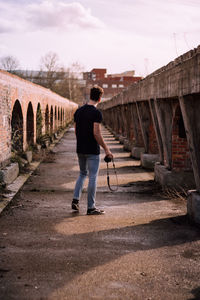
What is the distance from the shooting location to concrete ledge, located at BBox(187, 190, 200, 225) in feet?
20.2

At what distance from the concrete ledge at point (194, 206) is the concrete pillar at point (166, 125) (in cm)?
265

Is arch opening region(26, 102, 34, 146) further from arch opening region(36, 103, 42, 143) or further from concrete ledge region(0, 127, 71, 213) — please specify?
concrete ledge region(0, 127, 71, 213)

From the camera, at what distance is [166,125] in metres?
9.27

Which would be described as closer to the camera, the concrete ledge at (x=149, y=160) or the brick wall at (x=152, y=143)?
the concrete ledge at (x=149, y=160)

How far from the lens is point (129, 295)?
3.74 metres

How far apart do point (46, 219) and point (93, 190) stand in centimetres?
83

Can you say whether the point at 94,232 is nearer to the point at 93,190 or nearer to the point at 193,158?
the point at 93,190

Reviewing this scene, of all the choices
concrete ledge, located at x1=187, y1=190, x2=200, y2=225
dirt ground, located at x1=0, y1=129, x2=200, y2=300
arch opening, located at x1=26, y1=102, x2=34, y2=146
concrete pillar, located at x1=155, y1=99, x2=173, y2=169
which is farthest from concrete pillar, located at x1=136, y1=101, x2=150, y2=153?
concrete ledge, located at x1=187, y1=190, x2=200, y2=225

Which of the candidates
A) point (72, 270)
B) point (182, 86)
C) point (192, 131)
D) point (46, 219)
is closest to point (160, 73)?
point (182, 86)

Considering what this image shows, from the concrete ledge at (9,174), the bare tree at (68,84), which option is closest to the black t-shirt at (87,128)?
the concrete ledge at (9,174)

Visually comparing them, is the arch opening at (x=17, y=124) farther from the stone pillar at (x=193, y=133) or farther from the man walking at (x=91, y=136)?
the stone pillar at (x=193, y=133)

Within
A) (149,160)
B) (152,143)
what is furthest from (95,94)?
(152,143)

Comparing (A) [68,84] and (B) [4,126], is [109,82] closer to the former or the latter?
(A) [68,84]

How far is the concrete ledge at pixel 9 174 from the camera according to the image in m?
8.55
